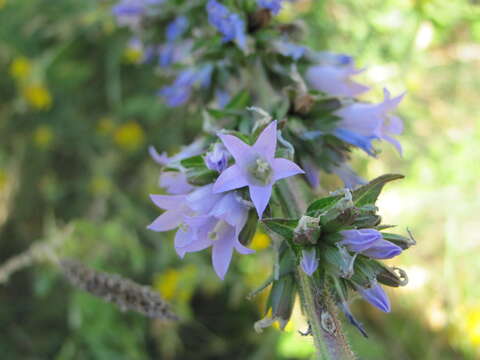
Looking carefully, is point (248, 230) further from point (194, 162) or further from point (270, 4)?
point (270, 4)

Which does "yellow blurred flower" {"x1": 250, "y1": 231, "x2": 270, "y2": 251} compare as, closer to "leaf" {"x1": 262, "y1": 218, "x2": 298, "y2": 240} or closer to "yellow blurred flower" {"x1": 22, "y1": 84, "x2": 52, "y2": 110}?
"yellow blurred flower" {"x1": 22, "y1": 84, "x2": 52, "y2": 110}

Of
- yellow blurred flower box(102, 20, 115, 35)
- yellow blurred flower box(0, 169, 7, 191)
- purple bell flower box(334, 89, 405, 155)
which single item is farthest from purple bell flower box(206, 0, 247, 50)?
yellow blurred flower box(0, 169, 7, 191)

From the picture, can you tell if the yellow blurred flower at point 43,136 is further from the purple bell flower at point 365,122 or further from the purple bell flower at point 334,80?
the purple bell flower at point 365,122

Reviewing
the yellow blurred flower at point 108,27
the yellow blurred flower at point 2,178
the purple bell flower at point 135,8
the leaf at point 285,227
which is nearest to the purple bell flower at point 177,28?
the purple bell flower at point 135,8

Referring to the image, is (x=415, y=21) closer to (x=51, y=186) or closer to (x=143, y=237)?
(x=143, y=237)

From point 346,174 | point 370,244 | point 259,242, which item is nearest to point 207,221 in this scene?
point 370,244
